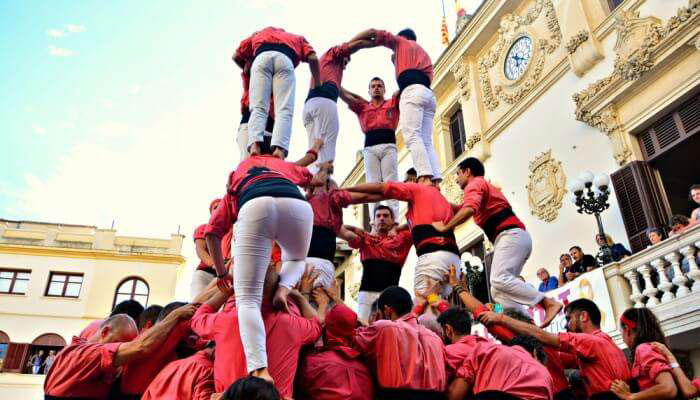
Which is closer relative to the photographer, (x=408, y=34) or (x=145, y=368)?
(x=145, y=368)

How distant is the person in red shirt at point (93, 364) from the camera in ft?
9.21

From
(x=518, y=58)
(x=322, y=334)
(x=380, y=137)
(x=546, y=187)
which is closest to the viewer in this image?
(x=322, y=334)

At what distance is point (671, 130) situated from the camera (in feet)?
31.3

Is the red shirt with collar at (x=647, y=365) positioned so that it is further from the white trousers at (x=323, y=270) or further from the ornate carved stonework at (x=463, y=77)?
the ornate carved stonework at (x=463, y=77)

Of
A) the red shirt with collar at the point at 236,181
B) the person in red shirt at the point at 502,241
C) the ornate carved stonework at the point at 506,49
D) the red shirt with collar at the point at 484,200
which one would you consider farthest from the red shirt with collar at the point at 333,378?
the ornate carved stonework at the point at 506,49

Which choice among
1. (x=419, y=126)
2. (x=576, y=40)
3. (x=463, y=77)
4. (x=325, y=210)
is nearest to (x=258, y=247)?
(x=325, y=210)

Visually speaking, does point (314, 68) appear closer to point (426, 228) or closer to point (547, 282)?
point (426, 228)

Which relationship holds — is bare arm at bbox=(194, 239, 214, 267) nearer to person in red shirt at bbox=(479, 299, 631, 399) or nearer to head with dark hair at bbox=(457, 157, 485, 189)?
head with dark hair at bbox=(457, 157, 485, 189)

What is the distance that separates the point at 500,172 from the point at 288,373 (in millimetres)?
11656

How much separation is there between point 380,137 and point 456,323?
3.26m

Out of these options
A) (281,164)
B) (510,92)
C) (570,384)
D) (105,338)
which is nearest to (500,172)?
(510,92)

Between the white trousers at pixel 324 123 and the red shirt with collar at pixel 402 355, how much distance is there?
3.13 metres

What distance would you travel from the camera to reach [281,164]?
3551 mm

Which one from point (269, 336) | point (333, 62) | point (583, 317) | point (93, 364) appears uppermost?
point (333, 62)
